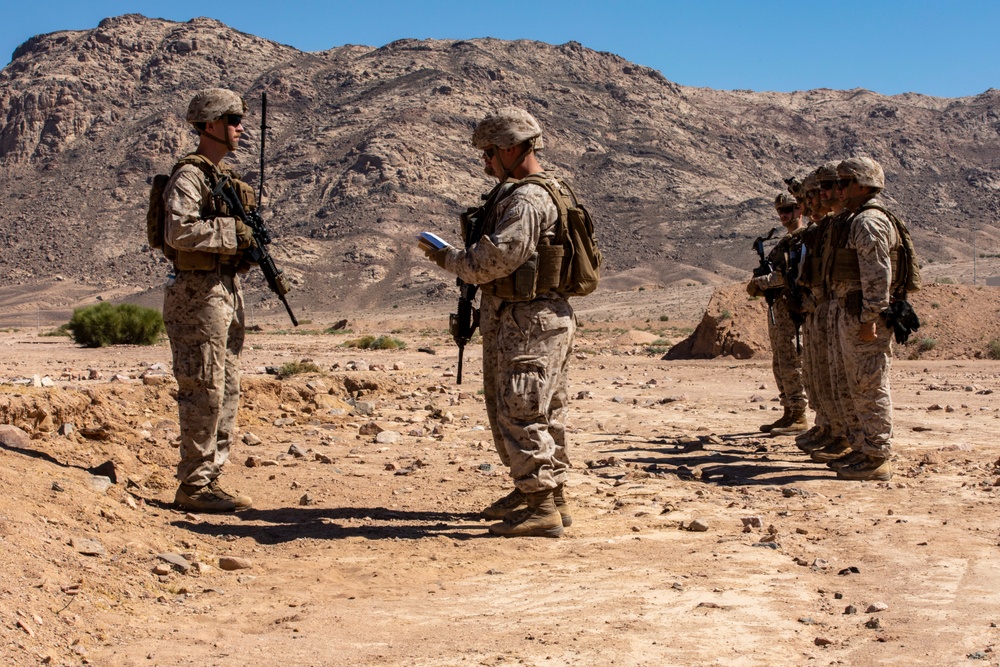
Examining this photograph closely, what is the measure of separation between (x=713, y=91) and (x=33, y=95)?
2785 inches

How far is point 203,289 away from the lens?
6.12 meters

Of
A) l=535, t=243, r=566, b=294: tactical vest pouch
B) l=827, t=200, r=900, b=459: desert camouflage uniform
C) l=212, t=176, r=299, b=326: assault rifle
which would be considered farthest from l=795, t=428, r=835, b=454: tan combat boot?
l=212, t=176, r=299, b=326: assault rifle

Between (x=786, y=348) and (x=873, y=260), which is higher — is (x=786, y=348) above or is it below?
below

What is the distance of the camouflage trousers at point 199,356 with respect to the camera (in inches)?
241

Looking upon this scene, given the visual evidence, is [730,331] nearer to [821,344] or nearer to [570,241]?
[821,344]

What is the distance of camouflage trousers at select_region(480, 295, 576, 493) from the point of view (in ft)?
18.6

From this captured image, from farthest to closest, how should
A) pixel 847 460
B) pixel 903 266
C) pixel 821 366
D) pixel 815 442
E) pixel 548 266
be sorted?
pixel 815 442 → pixel 821 366 → pixel 847 460 → pixel 903 266 → pixel 548 266

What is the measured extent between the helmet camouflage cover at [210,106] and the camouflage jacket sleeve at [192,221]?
1.10 feet

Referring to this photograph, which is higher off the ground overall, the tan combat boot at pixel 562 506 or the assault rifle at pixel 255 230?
the assault rifle at pixel 255 230

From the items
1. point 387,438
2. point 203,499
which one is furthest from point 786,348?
point 203,499

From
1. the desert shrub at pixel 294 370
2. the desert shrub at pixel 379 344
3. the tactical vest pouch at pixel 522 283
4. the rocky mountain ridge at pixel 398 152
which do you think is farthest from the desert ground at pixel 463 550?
the rocky mountain ridge at pixel 398 152

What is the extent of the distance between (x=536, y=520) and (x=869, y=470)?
2931mm

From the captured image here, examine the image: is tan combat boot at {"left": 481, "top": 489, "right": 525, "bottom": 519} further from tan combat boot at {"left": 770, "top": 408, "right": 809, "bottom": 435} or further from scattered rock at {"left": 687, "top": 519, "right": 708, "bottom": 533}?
tan combat boot at {"left": 770, "top": 408, "right": 809, "bottom": 435}

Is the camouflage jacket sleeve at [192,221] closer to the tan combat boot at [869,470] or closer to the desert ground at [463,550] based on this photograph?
the desert ground at [463,550]
